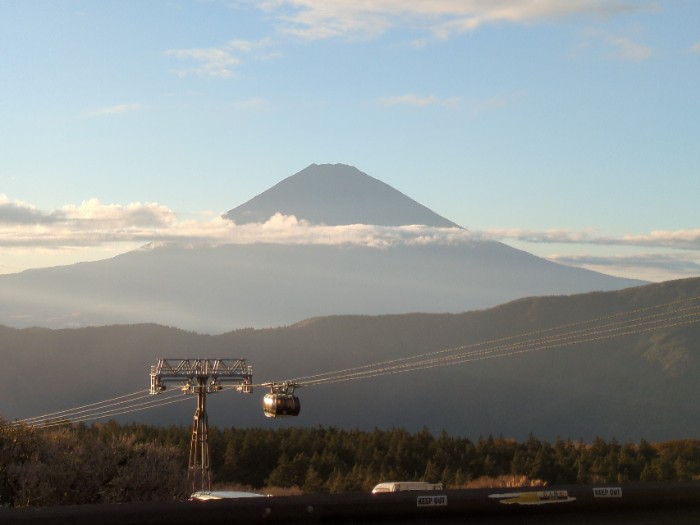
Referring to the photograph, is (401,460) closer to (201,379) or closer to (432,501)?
(201,379)

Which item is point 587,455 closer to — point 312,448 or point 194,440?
point 312,448

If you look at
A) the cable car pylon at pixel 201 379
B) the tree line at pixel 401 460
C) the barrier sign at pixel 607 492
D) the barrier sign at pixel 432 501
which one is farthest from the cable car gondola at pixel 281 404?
the barrier sign at pixel 432 501

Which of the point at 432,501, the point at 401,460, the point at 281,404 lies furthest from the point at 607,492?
the point at 401,460

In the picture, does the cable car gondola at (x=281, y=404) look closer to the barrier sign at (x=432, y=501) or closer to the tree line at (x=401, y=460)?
the tree line at (x=401, y=460)

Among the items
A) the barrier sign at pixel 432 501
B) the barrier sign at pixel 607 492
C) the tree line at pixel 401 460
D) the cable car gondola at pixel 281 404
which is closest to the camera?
the barrier sign at pixel 432 501

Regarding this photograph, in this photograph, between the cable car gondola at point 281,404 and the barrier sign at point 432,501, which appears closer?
the barrier sign at point 432,501

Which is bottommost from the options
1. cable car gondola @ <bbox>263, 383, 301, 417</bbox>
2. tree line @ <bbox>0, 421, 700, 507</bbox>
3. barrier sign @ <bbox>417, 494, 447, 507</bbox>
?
tree line @ <bbox>0, 421, 700, 507</bbox>

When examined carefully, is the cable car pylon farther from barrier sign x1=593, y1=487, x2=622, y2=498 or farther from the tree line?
barrier sign x1=593, y1=487, x2=622, y2=498

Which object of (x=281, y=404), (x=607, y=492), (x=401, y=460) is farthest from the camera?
(x=401, y=460)

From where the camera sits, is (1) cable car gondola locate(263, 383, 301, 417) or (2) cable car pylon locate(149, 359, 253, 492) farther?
(2) cable car pylon locate(149, 359, 253, 492)

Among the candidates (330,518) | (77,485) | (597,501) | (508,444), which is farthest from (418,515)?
A: (508,444)

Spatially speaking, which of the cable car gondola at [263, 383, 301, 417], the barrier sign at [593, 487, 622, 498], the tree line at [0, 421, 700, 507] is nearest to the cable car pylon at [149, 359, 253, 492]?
the cable car gondola at [263, 383, 301, 417]
